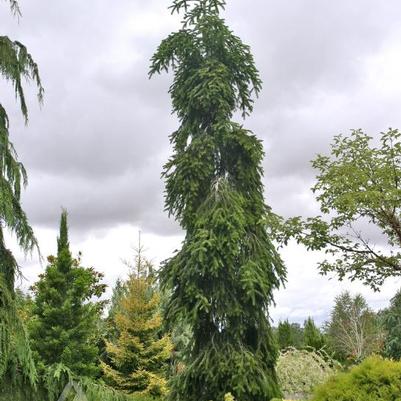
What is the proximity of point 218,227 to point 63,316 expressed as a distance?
945 centimetres

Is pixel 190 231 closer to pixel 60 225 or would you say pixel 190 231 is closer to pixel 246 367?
pixel 246 367

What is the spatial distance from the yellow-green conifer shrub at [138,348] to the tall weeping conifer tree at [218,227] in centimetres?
651

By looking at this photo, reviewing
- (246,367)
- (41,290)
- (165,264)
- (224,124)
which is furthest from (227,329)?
(41,290)

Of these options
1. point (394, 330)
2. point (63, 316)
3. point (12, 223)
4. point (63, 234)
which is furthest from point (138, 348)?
point (394, 330)

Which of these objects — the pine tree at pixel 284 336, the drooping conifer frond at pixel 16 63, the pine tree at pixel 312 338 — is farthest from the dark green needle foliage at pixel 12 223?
the pine tree at pixel 284 336

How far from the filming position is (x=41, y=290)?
1862 cm

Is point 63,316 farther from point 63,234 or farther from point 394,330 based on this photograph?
point 394,330

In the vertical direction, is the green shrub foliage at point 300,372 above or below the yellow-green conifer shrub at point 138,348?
below

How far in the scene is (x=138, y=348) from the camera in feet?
60.4

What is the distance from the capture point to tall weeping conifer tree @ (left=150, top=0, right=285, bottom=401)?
11.2 metres

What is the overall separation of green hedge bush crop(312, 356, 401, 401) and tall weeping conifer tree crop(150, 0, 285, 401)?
5036mm

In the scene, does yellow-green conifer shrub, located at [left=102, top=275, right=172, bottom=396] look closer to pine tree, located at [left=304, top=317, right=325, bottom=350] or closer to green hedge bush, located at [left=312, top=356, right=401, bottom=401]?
green hedge bush, located at [left=312, top=356, right=401, bottom=401]

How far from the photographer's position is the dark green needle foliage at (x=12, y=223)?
6.88m

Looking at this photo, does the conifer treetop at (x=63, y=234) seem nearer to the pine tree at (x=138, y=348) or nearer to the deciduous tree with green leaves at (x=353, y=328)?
the pine tree at (x=138, y=348)
